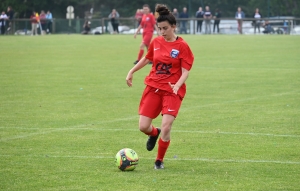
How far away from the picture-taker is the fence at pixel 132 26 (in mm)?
49625

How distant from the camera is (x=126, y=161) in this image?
26.0 ft

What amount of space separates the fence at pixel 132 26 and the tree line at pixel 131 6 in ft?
16.3

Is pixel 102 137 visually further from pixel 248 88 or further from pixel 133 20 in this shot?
pixel 133 20

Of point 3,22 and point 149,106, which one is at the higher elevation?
point 149,106

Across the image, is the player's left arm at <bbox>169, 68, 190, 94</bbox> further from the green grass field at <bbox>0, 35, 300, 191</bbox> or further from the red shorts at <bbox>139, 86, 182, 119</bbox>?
the green grass field at <bbox>0, 35, 300, 191</bbox>

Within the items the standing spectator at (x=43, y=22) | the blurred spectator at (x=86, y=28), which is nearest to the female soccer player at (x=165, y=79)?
the blurred spectator at (x=86, y=28)

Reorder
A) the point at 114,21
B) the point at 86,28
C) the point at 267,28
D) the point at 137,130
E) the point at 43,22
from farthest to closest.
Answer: the point at 43,22, the point at 114,21, the point at 86,28, the point at 267,28, the point at 137,130

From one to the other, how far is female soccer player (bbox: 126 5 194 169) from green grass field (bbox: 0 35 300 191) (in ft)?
1.83

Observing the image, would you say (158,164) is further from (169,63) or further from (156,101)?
(169,63)

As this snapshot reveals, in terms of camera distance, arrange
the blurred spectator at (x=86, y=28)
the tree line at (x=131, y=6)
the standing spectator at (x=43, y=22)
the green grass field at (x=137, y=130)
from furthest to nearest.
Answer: the tree line at (x=131, y=6) → the standing spectator at (x=43, y=22) → the blurred spectator at (x=86, y=28) → the green grass field at (x=137, y=130)

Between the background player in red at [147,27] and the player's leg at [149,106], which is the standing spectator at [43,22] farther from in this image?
the player's leg at [149,106]

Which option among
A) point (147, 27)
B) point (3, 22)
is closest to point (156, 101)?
point (147, 27)

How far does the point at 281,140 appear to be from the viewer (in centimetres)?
1014

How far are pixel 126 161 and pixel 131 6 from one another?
6029 centimetres
